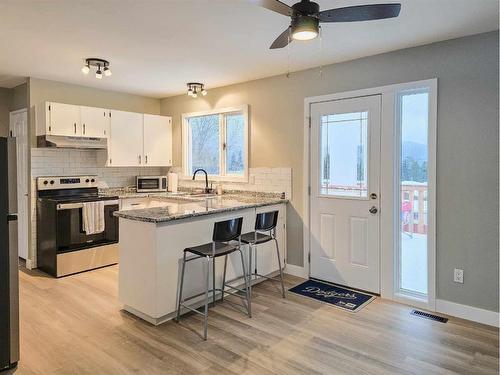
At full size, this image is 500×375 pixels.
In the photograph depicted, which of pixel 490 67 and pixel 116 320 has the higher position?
pixel 490 67

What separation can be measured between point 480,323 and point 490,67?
2155 millimetres

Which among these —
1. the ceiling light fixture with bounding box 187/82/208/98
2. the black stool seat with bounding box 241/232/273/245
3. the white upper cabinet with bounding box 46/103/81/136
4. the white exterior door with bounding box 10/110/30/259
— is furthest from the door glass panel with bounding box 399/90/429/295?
the white exterior door with bounding box 10/110/30/259

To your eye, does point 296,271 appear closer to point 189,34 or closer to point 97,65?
point 189,34

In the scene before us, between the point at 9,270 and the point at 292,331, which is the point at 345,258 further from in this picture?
the point at 9,270

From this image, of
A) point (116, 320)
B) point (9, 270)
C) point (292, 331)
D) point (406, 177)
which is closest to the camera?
point (9, 270)

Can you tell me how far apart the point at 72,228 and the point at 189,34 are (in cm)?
274

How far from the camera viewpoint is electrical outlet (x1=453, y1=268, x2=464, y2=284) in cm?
311

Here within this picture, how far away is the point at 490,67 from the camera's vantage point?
9.59ft

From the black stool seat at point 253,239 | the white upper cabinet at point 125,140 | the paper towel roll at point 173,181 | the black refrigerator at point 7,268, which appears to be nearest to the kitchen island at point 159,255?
the black stool seat at point 253,239

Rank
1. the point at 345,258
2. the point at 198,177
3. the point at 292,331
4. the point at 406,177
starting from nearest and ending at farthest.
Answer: the point at 292,331
the point at 406,177
the point at 345,258
the point at 198,177

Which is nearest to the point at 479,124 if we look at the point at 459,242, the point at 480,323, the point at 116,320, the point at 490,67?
the point at 490,67

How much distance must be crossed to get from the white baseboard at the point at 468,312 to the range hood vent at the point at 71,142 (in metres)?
4.40

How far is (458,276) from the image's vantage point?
3.12 m

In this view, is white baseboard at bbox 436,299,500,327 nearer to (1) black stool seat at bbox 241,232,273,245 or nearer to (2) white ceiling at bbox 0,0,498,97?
(1) black stool seat at bbox 241,232,273,245
